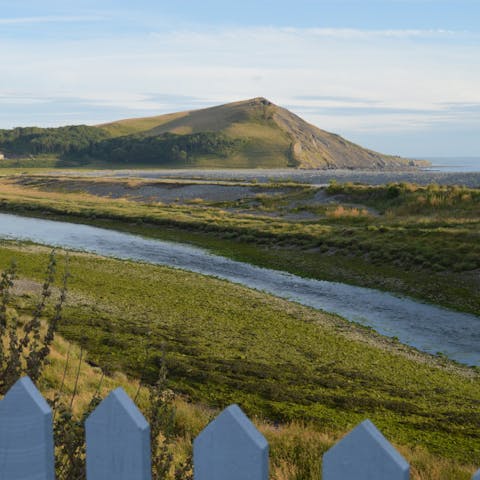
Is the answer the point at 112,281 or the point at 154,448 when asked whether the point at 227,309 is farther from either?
the point at 154,448

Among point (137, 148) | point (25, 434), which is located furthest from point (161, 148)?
point (25, 434)

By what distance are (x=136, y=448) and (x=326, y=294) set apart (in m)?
19.1

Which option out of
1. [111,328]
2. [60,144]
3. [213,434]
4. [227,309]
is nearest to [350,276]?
[227,309]

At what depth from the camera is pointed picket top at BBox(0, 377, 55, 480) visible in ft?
8.34

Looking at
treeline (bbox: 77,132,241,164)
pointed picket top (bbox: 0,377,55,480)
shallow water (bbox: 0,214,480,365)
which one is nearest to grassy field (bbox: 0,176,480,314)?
shallow water (bbox: 0,214,480,365)

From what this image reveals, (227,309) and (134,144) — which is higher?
(134,144)

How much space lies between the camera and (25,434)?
2566 mm

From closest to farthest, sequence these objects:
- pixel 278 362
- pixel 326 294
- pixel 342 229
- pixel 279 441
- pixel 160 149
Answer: pixel 279 441
pixel 278 362
pixel 326 294
pixel 342 229
pixel 160 149

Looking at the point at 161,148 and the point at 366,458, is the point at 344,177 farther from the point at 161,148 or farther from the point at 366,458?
the point at 161,148

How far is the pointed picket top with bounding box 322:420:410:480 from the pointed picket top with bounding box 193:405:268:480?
282 millimetres

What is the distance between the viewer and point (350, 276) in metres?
24.0

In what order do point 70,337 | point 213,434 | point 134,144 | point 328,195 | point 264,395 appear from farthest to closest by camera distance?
point 134,144 < point 328,195 < point 70,337 < point 264,395 < point 213,434

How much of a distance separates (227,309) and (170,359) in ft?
19.6

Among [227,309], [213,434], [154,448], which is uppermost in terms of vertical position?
[213,434]
